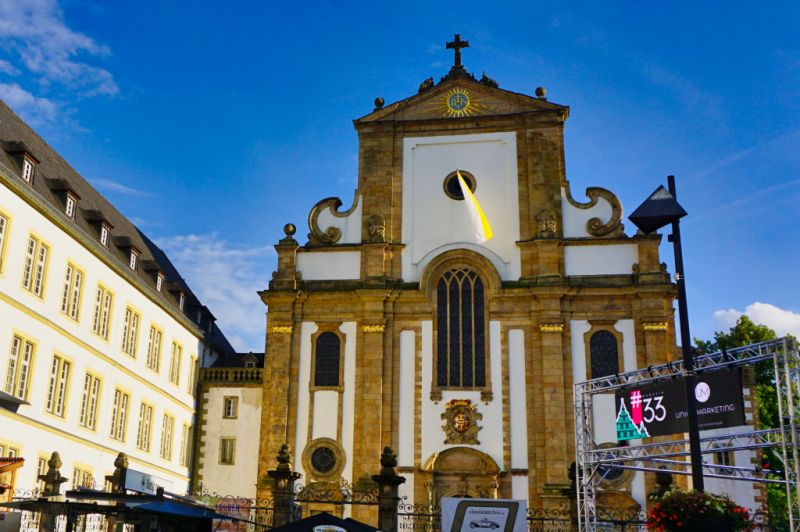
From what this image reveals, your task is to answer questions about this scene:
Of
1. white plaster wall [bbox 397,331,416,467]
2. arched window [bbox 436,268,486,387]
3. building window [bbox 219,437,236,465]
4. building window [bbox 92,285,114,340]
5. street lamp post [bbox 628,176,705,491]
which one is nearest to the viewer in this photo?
street lamp post [bbox 628,176,705,491]

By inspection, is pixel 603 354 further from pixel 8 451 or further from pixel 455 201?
pixel 8 451

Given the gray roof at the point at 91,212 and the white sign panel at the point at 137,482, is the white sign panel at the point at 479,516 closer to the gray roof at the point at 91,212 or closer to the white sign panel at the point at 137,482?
the white sign panel at the point at 137,482

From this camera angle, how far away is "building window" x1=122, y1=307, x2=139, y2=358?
32.0m

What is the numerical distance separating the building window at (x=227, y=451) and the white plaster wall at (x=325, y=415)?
4125mm

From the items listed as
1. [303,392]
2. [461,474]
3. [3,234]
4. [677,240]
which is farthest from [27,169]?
[677,240]

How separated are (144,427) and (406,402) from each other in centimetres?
957

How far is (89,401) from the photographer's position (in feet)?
96.4

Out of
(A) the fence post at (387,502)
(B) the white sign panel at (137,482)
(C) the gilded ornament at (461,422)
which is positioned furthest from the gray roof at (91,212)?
(A) the fence post at (387,502)

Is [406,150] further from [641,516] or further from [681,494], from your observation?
[681,494]

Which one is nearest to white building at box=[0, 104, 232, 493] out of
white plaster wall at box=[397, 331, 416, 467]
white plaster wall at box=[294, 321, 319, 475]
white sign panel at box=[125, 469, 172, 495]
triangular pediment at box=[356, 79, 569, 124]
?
white sign panel at box=[125, 469, 172, 495]

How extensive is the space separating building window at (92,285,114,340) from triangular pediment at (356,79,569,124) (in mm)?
12104

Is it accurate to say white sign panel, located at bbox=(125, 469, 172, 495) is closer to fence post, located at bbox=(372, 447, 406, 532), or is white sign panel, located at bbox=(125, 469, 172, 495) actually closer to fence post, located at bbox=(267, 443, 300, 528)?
fence post, located at bbox=(267, 443, 300, 528)

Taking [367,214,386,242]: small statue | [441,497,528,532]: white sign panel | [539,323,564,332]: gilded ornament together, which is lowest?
[441,497,528,532]: white sign panel

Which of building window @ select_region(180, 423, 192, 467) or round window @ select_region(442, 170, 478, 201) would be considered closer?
round window @ select_region(442, 170, 478, 201)
